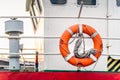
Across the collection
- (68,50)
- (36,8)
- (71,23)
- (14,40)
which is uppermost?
(36,8)

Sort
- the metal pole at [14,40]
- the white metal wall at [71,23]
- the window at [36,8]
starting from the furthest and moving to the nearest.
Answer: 1. the window at [36,8]
2. the white metal wall at [71,23]
3. the metal pole at [14,40]

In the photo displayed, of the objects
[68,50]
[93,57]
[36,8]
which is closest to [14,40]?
[68,50]

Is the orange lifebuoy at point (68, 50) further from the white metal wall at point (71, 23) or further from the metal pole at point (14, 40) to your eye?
the metal pole at point (14, 40)

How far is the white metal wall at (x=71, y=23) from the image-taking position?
26.5 ft

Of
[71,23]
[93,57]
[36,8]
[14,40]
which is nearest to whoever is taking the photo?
[93,57]

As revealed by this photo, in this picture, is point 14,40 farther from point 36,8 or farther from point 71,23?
point 36,8

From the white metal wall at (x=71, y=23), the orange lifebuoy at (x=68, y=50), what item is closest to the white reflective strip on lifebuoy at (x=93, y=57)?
the orange lifebuoy at (x=68, y=50)

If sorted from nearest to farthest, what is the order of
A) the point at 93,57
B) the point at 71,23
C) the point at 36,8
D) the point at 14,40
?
1. the point at 93,57
2. the point at 14,40
3. the point at 71,23
4. the point at 36,8

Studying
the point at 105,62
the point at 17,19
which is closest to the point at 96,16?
the point at 105,62

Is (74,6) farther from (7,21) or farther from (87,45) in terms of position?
(7,21)

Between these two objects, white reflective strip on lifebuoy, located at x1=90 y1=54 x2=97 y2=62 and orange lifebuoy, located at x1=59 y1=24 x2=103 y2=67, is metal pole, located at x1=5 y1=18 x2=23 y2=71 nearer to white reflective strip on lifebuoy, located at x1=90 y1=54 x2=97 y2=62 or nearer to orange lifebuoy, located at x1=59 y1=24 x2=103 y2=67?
orange lifebuoy, located at x1=59 y1=24 x2=103 y2=67

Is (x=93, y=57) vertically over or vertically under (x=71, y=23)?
under

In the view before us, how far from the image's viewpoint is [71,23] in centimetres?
830

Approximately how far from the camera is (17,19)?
7.67m
